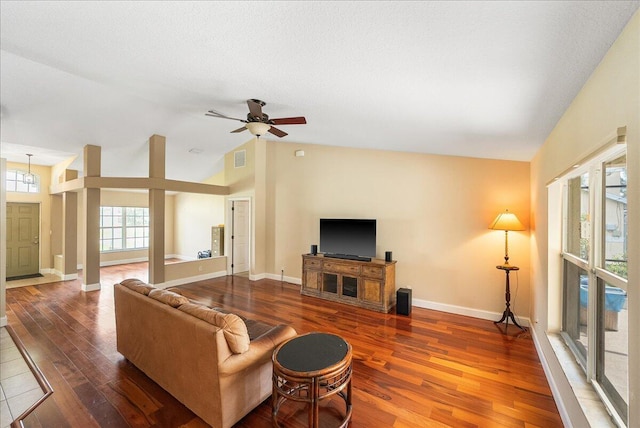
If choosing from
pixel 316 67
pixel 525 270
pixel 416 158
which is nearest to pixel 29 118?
pixel 316 67

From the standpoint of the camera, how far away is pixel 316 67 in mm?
1998

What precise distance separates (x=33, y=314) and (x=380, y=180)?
6.04m

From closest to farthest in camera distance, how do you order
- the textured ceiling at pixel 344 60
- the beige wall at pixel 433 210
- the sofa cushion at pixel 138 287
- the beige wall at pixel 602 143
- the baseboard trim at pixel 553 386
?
the beige wall at pixel 602 143 → the textured ceiling at pixel 344 60 → the baseboard trim at pixel 553 386 → the sofa cushion at pixel 138 287 → the beige wall at pixel 433 210

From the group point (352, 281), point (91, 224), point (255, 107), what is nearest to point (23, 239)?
point (91, 224)

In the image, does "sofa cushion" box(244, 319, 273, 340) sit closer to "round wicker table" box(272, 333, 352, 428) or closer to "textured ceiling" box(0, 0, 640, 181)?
"round wicker table" box(272, 333, 352, 428)

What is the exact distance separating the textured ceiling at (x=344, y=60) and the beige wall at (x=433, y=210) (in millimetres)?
470

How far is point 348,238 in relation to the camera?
4.99 meters

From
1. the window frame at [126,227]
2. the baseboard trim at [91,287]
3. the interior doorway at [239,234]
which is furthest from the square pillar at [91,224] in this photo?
the window frame at [126,227]

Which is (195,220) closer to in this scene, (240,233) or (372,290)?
(240,233)

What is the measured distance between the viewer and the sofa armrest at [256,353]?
6.15ft

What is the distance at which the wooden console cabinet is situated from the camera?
441cm

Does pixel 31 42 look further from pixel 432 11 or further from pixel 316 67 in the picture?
pixel 432 11

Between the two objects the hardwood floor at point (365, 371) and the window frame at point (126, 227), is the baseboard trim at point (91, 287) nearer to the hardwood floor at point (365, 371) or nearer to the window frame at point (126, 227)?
the hardwood floor at point (365, 371)

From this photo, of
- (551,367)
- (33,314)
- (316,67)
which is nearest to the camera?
(316,67)
